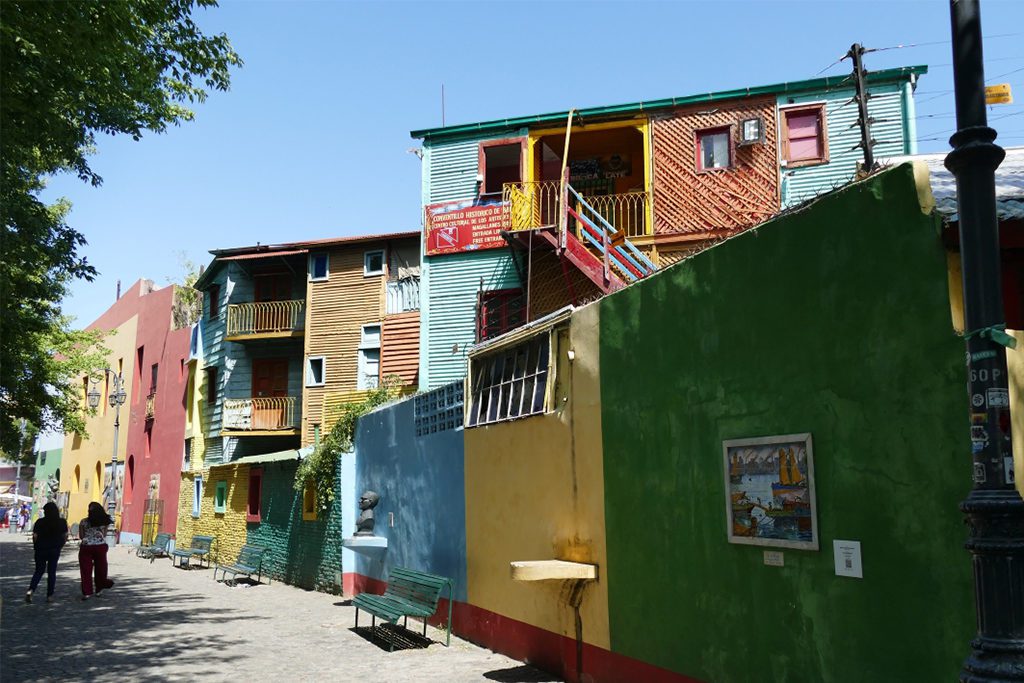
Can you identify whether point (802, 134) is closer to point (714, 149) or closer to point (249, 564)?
point (714, 149)

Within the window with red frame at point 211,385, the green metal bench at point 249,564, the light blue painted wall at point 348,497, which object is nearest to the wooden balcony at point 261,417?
the window with red frame at point 211,385

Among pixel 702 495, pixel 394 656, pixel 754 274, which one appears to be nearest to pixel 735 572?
pixel 702 495

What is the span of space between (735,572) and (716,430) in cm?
107

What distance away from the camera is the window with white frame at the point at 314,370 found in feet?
91.0

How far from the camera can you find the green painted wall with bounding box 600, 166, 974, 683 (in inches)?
207

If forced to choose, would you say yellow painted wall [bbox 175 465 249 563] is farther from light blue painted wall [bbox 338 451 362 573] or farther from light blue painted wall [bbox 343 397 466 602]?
light blue painted wall [bbox 343 397 466 602]

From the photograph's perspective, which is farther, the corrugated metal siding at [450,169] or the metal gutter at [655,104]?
the corrugated metal siding at [450,169]

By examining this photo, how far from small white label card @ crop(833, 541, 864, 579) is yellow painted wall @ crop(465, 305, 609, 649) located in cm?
326

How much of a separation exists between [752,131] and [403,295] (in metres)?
11.2

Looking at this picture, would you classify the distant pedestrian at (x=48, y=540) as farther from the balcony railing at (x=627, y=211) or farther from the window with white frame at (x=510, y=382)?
the balcony railing at (x=627, y=211)

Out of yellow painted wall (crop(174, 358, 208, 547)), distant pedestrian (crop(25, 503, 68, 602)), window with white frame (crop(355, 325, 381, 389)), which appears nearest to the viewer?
distant pedestrian (crop(25, 503, 68, 602))

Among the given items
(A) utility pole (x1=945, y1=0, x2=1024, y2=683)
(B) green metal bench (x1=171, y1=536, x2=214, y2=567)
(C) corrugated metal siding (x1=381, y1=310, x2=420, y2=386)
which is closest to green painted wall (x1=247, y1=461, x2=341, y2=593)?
(B) green metal bench (x1=171, y1=536, x2=214, y2=567)

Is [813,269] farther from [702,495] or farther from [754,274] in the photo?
[702,495]

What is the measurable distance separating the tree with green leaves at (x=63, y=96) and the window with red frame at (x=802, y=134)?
10933mm
